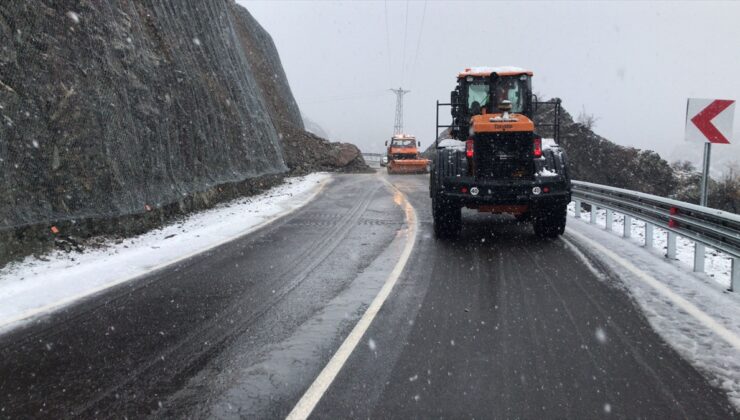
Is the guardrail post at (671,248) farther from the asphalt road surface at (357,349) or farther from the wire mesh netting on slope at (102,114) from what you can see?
the wire mesh netting on slope at (102,114)

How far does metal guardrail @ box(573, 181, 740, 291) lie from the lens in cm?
647

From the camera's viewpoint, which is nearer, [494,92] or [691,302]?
[691,302]

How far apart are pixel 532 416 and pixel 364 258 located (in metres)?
4.91

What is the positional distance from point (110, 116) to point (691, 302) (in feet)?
34.2

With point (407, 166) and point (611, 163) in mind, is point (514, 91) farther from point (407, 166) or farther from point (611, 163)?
point (407, 166)

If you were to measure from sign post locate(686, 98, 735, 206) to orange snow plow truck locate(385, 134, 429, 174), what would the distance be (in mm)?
25058

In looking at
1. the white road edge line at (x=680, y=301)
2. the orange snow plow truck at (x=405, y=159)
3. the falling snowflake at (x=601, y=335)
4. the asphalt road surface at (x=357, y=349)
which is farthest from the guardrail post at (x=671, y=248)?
the orange snow plow truck at (x=405, y=159)

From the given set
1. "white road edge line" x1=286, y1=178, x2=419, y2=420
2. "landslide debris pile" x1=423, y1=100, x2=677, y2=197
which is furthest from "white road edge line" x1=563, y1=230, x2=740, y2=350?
"landslide debris pile" x1=423, y1=100, x2=677, y2=197

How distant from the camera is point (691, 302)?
568 centimetres

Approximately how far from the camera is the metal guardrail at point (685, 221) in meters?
6.47

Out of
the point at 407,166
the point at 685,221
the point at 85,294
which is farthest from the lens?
the point at 407,166

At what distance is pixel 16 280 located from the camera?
21.9ft

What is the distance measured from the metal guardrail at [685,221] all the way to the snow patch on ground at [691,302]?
0.94 feet

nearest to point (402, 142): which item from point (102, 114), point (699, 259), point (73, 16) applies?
point (73, 16)
